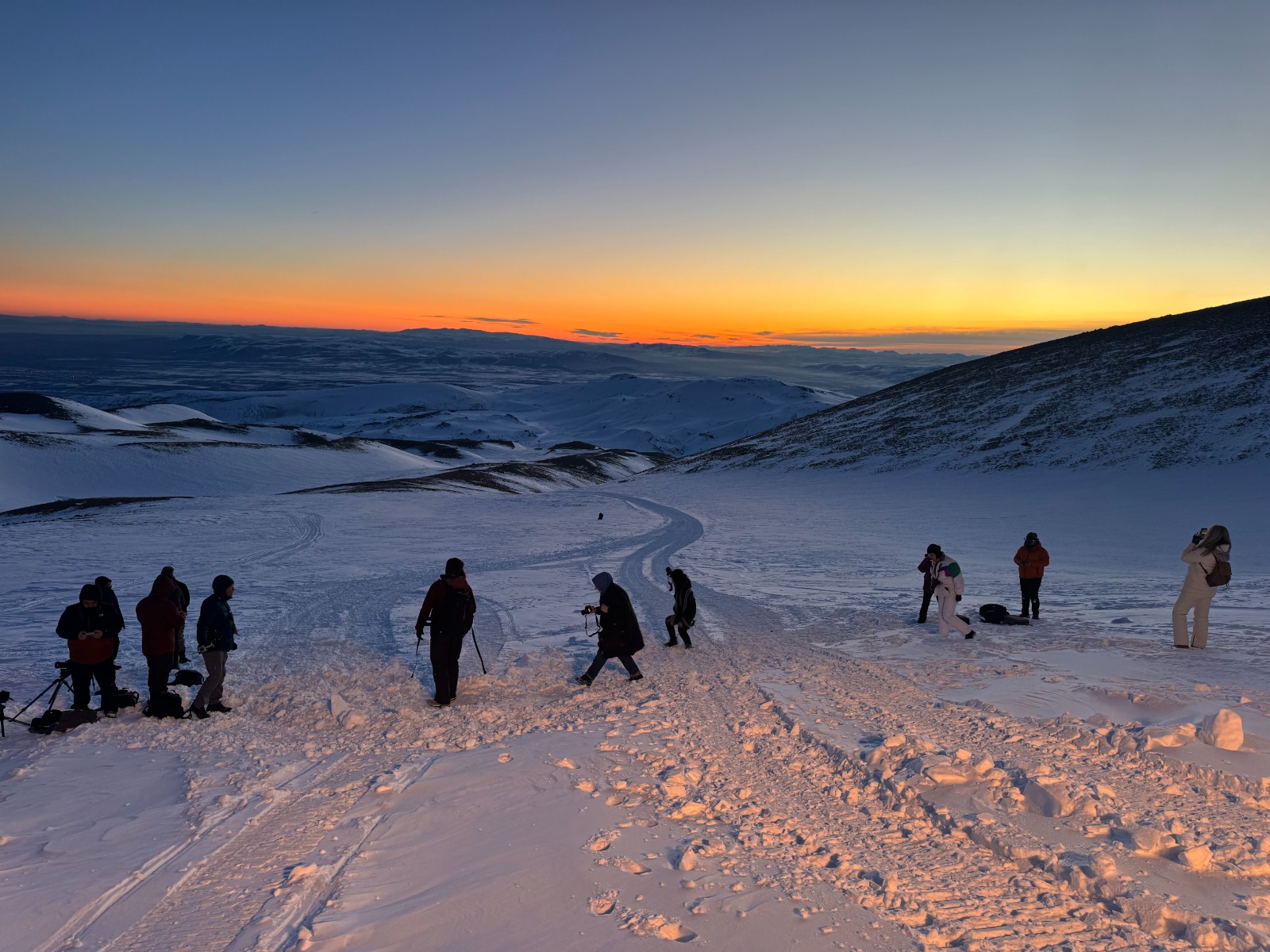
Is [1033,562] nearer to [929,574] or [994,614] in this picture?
[994,614]

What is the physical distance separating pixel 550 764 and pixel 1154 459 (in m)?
47.0

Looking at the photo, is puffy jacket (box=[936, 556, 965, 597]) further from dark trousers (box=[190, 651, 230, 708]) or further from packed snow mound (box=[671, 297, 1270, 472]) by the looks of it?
packed snow mound (box=[671, 297, 1270, 472])

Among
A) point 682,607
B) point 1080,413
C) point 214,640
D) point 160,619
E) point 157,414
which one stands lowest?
point 157,414

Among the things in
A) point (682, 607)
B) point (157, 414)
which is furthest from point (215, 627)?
point (157, 414)

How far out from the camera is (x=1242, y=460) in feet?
130

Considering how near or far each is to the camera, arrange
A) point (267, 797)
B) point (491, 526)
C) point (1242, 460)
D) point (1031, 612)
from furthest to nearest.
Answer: point (1242, 460) < point (491, 526) < point (1031, 612) < point (267, 797)

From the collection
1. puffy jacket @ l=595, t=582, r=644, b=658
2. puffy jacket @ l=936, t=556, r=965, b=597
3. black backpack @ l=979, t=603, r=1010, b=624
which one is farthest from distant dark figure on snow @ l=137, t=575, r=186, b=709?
black backpack @ l=979, t=603, r=1010, b=624

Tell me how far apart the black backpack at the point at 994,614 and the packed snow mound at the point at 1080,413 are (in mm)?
35394

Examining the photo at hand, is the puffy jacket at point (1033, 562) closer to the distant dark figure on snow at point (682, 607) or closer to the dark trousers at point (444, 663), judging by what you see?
the distant dark figure on snow at point (682, 607)

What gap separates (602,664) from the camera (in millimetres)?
10969

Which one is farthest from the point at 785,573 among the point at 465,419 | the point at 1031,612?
the point at 465,419

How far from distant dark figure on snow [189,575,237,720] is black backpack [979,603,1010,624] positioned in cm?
1269

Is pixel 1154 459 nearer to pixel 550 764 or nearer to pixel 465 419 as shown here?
pixel 550 764

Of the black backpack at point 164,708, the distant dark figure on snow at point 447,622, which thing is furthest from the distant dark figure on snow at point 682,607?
the black backpack at point 164,708
